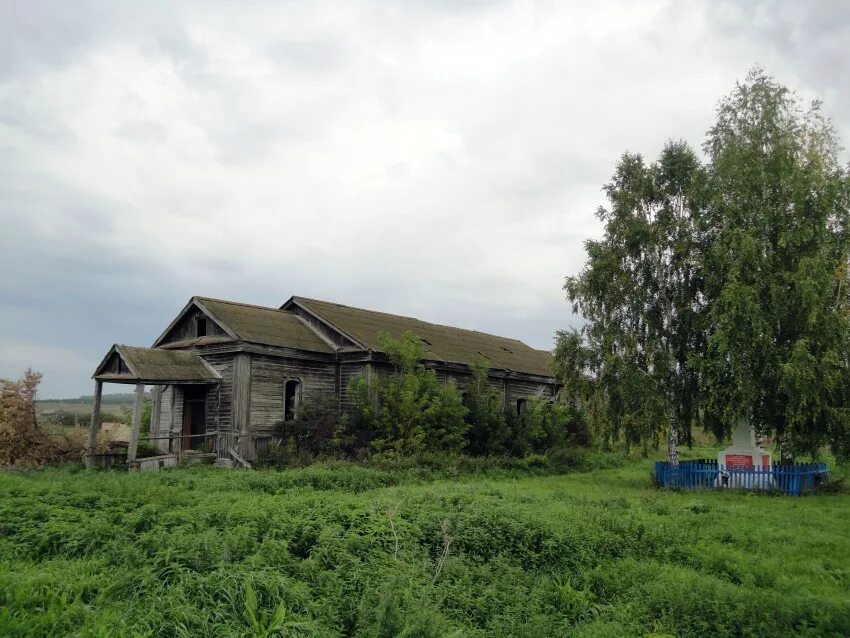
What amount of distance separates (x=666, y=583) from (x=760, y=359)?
12.8 metres

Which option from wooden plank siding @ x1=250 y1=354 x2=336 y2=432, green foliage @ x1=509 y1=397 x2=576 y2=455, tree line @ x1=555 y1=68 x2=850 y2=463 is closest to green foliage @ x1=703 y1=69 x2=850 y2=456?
tree line @ x1=555 y1=68 x2=850 y2=463

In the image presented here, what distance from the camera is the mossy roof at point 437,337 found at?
25.4 meters

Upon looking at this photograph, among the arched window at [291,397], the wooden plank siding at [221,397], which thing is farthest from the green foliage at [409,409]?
the wooden plank siding at [221,397]

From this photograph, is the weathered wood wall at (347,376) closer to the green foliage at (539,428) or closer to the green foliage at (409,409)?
the green foliage at (409,409)

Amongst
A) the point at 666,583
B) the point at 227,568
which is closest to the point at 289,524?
the point at 227,568

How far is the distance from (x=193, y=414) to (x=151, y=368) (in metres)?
4.15

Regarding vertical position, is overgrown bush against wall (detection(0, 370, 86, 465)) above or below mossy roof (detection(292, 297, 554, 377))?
below

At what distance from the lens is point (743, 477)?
19578mm

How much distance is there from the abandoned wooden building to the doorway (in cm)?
4

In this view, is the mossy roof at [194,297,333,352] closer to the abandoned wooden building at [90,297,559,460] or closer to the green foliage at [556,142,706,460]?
the abandoned wooden building at [90,297,559,460]

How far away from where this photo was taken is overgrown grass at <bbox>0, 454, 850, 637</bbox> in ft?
21.5

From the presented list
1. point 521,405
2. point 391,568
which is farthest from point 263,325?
point 391,568

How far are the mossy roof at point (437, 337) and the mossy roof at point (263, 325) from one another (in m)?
1.02

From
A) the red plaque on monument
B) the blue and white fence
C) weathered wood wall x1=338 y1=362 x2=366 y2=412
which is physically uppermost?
weathered wood wall x1=338 y1=362 x2=366 y2=412
